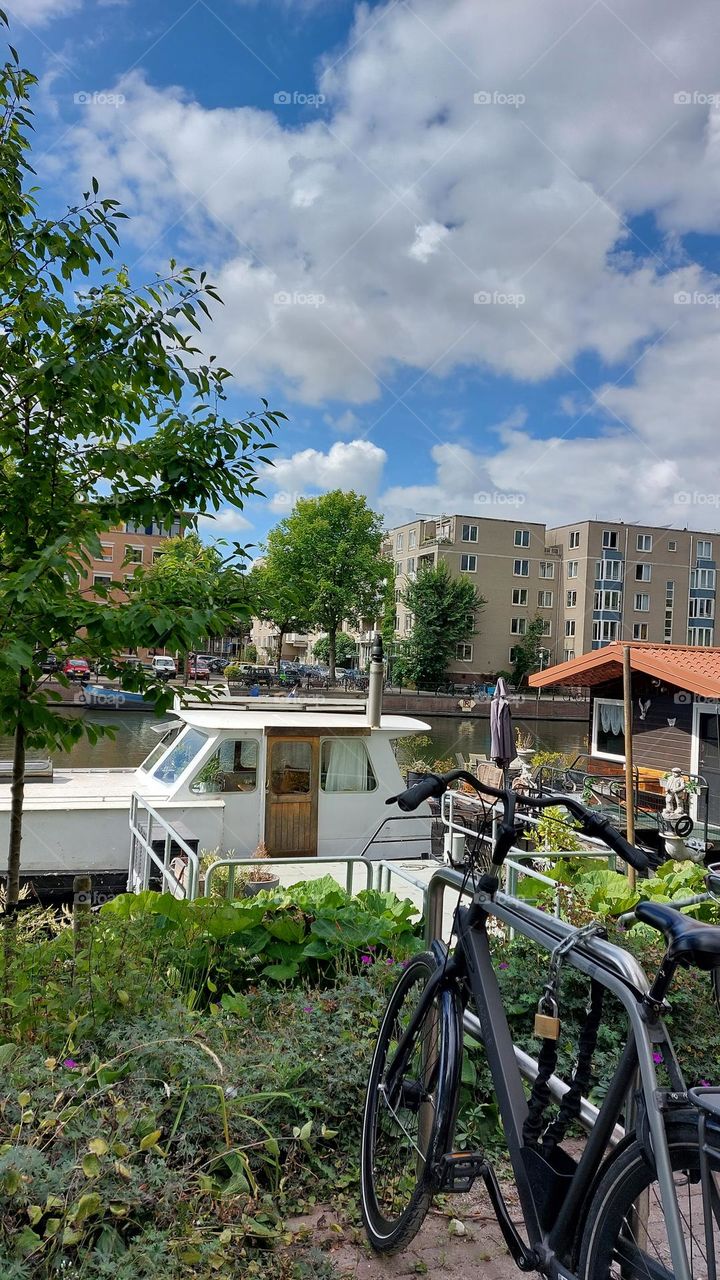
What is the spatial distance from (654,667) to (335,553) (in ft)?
142

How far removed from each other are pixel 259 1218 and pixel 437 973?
0.88m

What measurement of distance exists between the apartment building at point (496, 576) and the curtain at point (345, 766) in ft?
183

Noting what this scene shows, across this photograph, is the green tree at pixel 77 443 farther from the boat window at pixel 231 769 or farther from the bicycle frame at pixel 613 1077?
the boat window at pixel 231 769

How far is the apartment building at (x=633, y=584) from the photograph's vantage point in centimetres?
6819

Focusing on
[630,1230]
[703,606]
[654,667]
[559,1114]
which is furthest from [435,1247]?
[703,606]

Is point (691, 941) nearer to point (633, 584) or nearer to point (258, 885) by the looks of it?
point (258, 885)

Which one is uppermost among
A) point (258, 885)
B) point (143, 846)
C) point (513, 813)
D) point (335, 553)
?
point (335, 553)

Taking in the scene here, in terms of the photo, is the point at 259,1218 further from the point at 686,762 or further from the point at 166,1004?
the point at 686,762

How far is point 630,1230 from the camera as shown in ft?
5.36

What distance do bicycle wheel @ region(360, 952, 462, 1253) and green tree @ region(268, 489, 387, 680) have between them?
5188 centimetres

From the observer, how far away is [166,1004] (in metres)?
3.12

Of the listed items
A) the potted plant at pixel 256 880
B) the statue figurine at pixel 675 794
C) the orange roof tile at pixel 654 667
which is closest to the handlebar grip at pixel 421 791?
the potted plant at pixel 256 880

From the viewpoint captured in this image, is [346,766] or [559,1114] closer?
[559,1114]

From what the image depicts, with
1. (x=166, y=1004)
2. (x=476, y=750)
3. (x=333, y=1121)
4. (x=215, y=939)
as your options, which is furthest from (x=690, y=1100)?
(x=476, y=750)
